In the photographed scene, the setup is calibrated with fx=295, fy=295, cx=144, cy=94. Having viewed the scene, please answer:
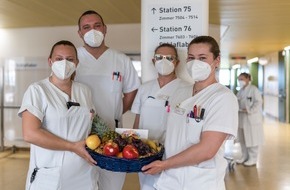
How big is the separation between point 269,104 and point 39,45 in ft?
31.2

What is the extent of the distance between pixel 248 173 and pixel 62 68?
3830mm

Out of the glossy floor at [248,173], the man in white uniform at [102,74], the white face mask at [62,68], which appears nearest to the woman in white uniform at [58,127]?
the white face mask at [62,68]

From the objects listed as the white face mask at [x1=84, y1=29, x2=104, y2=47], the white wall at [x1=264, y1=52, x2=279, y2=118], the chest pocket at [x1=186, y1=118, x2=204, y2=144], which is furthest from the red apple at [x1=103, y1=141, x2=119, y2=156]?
the white wall at [x1=264, y1=52, x2=279, y2=118]

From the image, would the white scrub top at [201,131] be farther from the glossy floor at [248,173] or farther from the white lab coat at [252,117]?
the white lab coat at [252,117]

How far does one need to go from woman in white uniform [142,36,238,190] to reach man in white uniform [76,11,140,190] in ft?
2.21

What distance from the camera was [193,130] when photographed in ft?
4.85

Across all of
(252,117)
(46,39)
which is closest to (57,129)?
(252,117)

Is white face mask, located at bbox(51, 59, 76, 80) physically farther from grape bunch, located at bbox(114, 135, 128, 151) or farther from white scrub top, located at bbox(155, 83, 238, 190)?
white scrub top, located at bbox(155, 83, 238, 190)

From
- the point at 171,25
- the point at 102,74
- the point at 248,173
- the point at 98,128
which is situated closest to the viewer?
the point at 98,128

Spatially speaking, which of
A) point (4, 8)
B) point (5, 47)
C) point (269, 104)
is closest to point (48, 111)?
point (4, 8)

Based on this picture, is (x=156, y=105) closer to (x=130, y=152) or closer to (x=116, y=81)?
(x=116, y=81)

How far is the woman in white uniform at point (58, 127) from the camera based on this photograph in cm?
159

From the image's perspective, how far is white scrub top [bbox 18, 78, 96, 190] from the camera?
1.63 m

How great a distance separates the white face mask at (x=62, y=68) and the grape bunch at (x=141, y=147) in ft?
1.79
